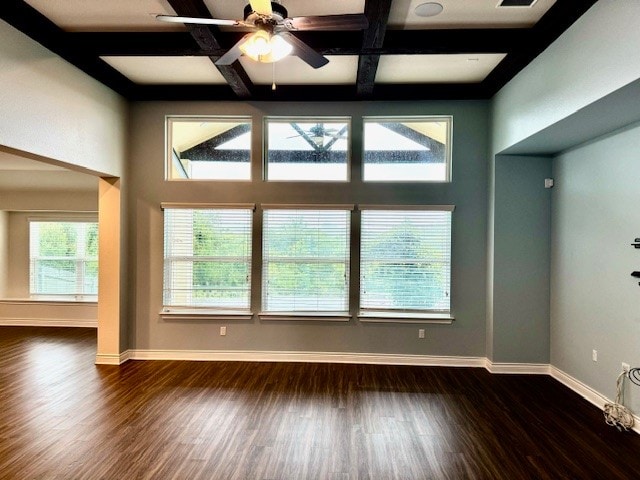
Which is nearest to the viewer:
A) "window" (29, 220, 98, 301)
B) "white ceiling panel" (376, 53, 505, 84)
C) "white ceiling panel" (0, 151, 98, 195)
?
"white ceiling panel" (376, 53, 505, 84)

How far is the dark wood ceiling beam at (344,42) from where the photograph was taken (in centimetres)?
297

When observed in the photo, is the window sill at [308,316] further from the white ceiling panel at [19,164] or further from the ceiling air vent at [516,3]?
the white ceiling panel at [19,164]

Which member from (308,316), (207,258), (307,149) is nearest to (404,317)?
(308,316)

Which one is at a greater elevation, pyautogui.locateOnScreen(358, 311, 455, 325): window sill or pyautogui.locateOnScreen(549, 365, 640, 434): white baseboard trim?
pyautogui.locateOnScreen(358, 311, 455, 325): window sill

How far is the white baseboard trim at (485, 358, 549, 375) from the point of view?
3.90m

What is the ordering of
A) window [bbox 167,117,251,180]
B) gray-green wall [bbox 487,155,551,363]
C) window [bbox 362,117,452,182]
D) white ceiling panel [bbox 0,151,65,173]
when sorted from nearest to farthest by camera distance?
1. gray-green wall [bbox 487,155,551,363]
2. window [bbox 362,117,452,182]
3. window [bbox 167,117,251,180]
4. white ceiling panel [bbox 0,151,65,173]

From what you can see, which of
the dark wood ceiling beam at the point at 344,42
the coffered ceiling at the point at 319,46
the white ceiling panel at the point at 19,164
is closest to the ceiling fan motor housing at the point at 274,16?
the coffered ceiling at the point at 319,46

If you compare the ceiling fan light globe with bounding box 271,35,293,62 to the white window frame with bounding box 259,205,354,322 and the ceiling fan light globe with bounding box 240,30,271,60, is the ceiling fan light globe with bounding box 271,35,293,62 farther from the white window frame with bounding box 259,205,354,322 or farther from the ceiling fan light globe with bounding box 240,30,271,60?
the white window frame with bounding box 259,205,354,322

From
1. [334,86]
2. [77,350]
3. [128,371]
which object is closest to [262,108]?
[334,86]

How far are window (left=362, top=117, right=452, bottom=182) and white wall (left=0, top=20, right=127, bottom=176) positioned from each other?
123 inches

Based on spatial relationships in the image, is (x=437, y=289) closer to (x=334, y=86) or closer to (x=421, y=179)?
(x=421, y=179)

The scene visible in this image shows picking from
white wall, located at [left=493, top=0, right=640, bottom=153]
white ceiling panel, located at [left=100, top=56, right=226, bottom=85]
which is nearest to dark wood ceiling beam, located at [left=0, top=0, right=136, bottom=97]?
white ceiling panel, located at [left=100, top=56, right=226, bottom=85]

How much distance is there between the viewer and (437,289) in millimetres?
4172

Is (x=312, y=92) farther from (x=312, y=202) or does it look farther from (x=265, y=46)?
(x=265, y=46)
